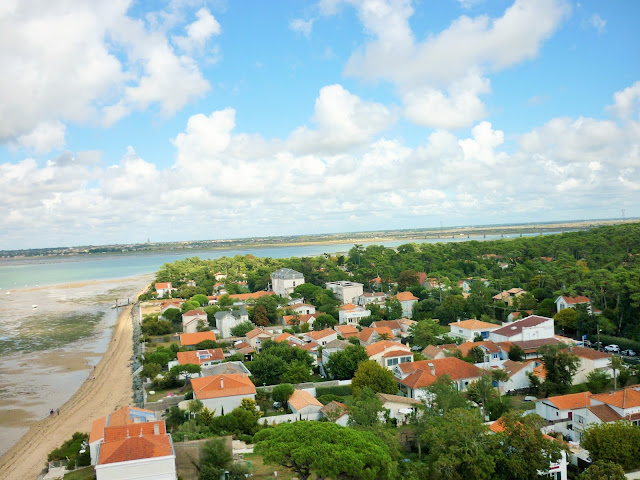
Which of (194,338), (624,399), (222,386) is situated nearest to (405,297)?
(194,338)

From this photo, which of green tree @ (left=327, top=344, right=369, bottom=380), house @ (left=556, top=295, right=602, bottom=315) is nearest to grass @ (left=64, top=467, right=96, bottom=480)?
green tree @ (left=327, top=344, right=369, bottom=380)

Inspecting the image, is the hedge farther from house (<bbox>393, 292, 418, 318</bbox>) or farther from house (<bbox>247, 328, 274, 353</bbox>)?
house (<bbox>393, 292, 418, 318</bbox>)

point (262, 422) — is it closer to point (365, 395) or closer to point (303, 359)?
point (365, 395)

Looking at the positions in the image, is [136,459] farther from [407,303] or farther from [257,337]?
[407,303]

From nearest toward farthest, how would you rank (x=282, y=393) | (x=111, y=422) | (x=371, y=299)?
Result: (x=111, y=422) < (x=282, y=393) < (x=371, y=299)

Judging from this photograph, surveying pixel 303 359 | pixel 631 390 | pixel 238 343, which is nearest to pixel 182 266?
pixel 238 343

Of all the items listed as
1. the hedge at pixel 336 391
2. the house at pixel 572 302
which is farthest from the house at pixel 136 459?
the house at pixel 572 302
